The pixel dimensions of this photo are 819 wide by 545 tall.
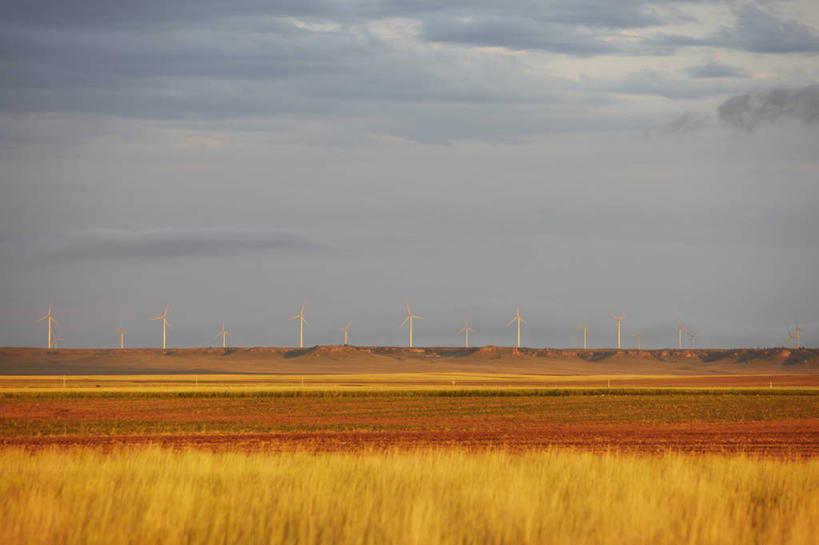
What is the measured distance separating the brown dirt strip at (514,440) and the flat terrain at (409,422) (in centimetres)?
5

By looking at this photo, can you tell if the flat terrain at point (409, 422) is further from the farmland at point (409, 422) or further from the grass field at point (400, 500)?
the grass field at point (400, 500)

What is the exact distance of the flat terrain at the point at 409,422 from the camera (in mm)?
34281

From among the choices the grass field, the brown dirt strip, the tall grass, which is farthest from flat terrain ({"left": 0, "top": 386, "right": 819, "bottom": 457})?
the tall grass

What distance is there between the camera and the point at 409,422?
49469 millimetres

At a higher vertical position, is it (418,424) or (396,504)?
(396,504)

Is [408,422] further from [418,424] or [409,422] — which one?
[418,424]

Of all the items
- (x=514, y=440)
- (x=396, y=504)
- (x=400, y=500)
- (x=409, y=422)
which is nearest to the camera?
(x=396, y=504)

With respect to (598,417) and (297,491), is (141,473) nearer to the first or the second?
Answer: (297,491)

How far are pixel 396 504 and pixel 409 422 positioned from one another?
37.8 meters

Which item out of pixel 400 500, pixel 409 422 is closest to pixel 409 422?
pixel 409 422

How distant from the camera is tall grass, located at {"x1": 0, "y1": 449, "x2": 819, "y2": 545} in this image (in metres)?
10.1

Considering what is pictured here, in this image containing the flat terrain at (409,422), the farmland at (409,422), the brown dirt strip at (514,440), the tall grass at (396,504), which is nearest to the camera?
the tall grass at (396,504)

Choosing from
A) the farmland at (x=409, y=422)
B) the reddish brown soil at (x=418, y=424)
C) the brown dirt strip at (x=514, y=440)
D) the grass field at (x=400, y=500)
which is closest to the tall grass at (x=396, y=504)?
the grass field at (x=400, y=500)

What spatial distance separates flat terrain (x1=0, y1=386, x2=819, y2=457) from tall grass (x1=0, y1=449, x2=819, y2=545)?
6.24 m
